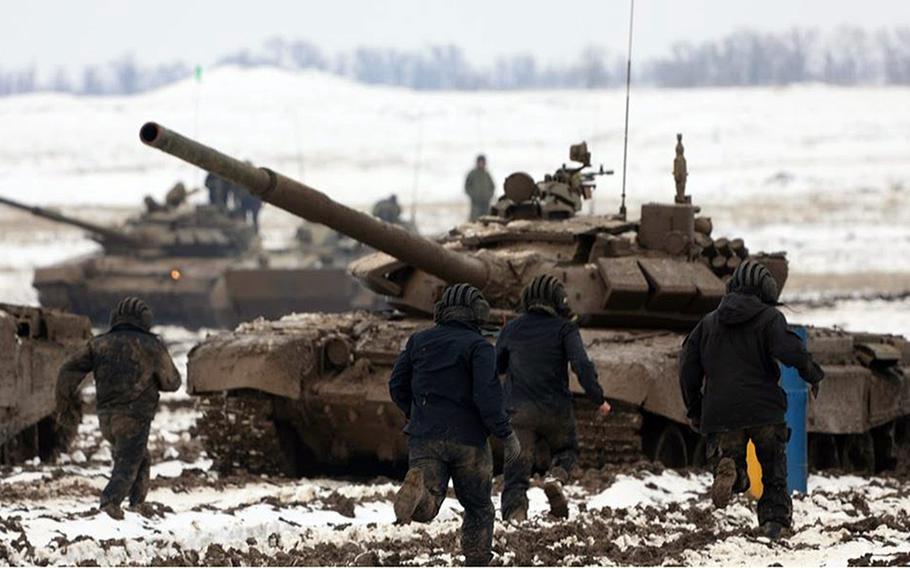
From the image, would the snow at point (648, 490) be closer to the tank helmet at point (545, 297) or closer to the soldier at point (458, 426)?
the tank helmet at point (545, 297)

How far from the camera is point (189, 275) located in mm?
34344

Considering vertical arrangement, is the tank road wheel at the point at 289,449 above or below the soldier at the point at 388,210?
below

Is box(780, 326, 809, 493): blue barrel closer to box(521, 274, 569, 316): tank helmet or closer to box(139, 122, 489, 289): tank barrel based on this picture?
box(521, 274, 569, 316): tank helmet

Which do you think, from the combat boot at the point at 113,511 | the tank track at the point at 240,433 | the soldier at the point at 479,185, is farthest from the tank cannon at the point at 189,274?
the combat boot at the point at 113,511

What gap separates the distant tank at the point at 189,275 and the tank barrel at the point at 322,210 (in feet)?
48.0

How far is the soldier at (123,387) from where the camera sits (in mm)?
14750

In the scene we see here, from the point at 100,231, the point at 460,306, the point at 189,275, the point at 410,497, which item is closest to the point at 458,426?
the point at 410,497

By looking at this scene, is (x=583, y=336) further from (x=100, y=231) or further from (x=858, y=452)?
(x=100, y=231)

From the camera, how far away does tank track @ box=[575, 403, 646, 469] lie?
55.5 ft

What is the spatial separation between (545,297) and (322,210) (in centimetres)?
281

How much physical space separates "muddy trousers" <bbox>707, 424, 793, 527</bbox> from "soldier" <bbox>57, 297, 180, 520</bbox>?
378 cm

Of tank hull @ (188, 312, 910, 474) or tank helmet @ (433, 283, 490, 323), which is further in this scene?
tank hull @ (188, 312, 910, 474)

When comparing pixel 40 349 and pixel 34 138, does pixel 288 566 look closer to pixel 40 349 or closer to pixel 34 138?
pixel 40 349

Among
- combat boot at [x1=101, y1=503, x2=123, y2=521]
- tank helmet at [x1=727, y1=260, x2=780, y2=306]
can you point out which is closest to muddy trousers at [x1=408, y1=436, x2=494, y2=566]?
tank helmet at [x1=727, y1=260, x2=780, y2=306]
